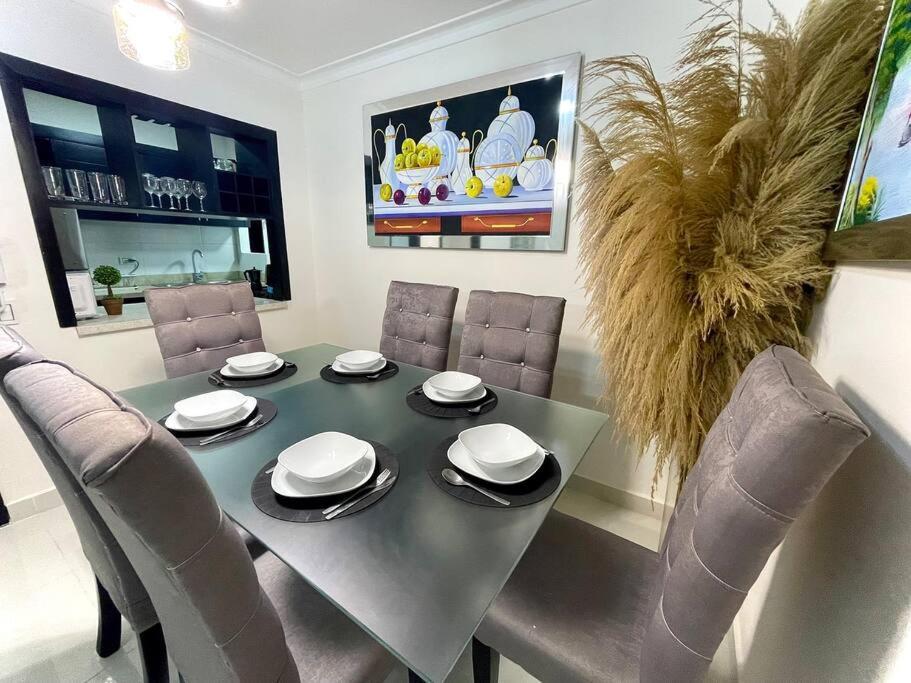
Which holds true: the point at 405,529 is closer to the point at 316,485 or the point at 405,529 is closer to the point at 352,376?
the point at 316,485

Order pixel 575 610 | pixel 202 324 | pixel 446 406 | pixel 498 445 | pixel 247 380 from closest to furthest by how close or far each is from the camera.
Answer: pixel 575 610, pixel 498 445, pixel 446 406, pixel 247 380, pixel 202 324

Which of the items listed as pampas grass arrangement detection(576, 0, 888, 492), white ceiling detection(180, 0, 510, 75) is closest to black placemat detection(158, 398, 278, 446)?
pampas grass arrangement detection(576, 0, 888, 492)

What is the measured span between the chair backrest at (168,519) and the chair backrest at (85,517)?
0.11m

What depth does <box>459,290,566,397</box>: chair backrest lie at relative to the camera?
5.08 ft

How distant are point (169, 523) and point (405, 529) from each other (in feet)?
1.32

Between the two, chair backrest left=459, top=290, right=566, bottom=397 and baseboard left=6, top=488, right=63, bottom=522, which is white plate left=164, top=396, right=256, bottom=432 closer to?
chair backrest left=459, top=290, right=566, bottom=397

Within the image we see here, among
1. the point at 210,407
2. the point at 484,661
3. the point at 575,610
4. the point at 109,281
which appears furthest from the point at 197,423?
the point at 109,281

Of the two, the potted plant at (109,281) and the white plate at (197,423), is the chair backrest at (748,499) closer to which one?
the white plate at (197,423)

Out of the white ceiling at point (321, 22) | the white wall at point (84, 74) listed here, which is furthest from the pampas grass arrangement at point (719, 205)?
the white wall at point (84, 74)

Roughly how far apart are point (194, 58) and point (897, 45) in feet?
9.45

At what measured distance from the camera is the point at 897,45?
Answer: 1.87 ft

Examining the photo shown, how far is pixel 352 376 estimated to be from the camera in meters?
1.49

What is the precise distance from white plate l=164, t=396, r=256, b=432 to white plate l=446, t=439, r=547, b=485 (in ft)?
2.15

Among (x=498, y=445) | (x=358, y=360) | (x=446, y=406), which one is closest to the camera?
(x=498, y=445)
